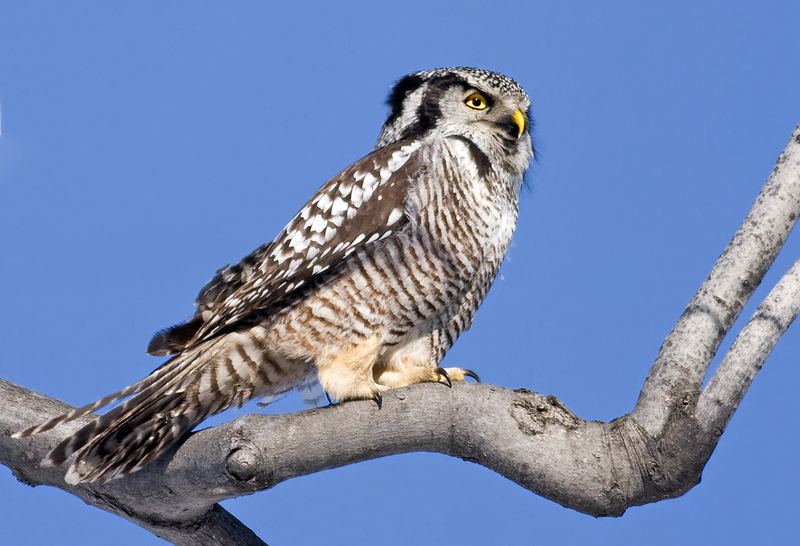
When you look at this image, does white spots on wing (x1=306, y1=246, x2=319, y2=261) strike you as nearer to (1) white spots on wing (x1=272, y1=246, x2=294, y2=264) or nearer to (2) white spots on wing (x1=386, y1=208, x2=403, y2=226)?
(1) white spots on wing (x1=272, y1=246, x2=294, y2=264)

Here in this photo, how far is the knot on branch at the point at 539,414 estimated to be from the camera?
212 centimetres

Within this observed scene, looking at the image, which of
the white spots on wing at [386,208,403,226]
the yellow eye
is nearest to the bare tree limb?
the white spots on wing at [386,208,403,226]

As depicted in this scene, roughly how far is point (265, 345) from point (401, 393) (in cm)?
50

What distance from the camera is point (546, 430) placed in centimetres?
211

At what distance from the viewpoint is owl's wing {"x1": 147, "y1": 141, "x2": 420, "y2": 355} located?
2412 mm

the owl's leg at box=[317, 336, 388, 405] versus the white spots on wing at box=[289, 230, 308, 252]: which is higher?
the white spots on wing at box=[289, 230, 308, 252]

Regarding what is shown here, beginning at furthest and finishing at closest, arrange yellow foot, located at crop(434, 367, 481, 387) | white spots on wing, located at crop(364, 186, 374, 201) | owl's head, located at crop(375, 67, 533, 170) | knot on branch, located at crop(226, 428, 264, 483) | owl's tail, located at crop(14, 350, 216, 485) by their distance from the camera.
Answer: owl's head, located at crop(375, 67, 533, 170), white spots on wing, located at crop(364, 186, 374, 201), yellow foot, located at crop(434, 367, 481, 387), owl's tail, located at crop(14, 350, 216, 485), knot on branch, located at crop(226, 428, 264, 483)

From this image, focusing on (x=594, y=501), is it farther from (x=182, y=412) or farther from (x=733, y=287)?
(x=182, y=412)

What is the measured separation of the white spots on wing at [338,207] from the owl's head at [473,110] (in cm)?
40

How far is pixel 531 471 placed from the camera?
2.09 m

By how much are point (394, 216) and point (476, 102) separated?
63 cm

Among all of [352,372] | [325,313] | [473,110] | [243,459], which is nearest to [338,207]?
[325,313]

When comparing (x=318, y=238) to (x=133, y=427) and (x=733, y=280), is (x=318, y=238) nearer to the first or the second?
(x=133, y=427)

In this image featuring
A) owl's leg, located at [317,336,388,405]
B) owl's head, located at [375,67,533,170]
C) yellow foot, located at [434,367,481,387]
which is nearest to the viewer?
owl's leg, located at [317,336,388,405]
